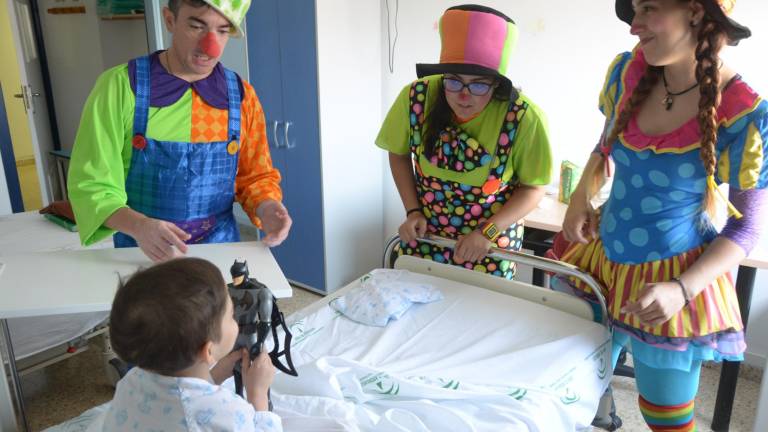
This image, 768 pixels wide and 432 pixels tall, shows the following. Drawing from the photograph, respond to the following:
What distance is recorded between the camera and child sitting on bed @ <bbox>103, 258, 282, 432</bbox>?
3.15ft

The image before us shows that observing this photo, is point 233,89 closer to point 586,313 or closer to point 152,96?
point 152,96

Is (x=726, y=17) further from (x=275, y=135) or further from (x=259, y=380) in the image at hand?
(x=275, y=135)

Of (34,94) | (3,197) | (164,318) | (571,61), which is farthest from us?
(34,94)

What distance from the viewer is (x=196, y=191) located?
1678mm

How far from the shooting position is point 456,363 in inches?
60.1

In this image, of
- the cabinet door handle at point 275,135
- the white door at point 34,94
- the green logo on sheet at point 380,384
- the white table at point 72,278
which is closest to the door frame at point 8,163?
the white door at point 34,94

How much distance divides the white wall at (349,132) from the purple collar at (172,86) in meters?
1.72

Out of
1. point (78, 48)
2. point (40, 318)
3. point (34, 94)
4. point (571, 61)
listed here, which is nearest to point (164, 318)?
point (40, 318)

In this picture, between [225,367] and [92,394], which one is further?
[92,394]

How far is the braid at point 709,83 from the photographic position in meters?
1.24

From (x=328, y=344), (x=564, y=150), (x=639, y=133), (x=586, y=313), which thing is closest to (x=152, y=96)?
(x=328, y=344)

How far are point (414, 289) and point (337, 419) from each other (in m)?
0.69

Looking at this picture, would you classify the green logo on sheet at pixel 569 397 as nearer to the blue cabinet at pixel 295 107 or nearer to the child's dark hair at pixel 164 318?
the child's dark hair at pixel 164 318

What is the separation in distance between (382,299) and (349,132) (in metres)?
2.06
